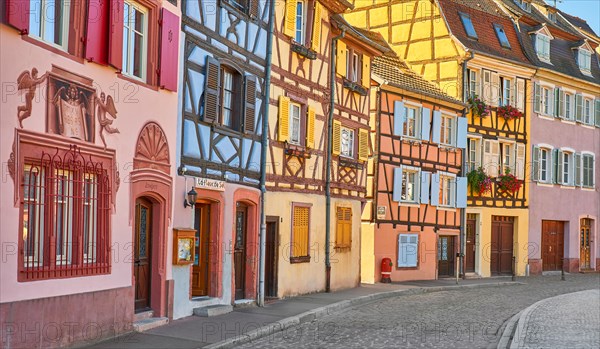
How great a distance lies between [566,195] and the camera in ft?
122

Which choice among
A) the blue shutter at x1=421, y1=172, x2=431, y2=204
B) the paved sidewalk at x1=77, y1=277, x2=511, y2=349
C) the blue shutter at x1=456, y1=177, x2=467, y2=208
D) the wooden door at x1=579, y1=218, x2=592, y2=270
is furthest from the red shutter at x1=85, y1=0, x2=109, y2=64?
the wooden door at x1=579, y1=218, x2=592, y2=270

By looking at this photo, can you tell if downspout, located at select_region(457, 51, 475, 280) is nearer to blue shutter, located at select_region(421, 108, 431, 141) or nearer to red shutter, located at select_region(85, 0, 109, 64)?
blue shutter, located at select_region(421, 108, 431, 141)

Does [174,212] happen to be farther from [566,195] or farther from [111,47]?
[566,195]

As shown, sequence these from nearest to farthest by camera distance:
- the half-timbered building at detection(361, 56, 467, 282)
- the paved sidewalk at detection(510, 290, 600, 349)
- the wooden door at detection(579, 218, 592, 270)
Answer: the paved sidewalk at detection(510, 290, 600, 349) < the half-timbered building at detection(361, 56, 467, 282) < the wooden door at detection(579, 218, 592, 270)

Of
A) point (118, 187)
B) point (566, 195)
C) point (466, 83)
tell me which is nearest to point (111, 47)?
point (118, 187)

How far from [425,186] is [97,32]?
783 inches

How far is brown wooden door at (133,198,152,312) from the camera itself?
43.8 feet

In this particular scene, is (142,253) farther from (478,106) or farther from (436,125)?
(478,106)

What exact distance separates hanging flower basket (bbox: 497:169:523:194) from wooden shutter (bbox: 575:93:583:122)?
21.1 ft

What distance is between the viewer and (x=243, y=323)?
1452 centimetres

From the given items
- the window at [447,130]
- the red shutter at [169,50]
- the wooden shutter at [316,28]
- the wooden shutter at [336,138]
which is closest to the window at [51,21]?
the red shutter at [169,50]

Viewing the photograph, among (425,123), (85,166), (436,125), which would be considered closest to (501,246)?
(436,125)

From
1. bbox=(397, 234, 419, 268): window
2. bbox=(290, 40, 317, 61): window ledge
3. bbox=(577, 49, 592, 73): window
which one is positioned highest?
bbox=(577, 49, 592, 73): window

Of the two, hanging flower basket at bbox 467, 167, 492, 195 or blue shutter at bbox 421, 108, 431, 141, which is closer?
blue shutter at bbox 421, 108, 431, 141
